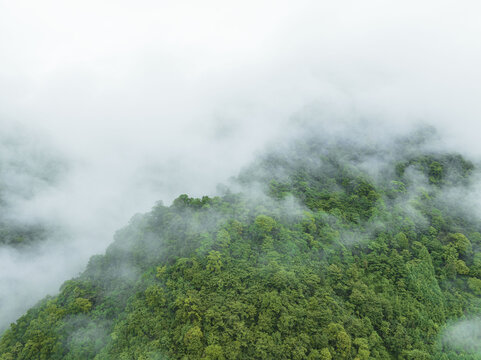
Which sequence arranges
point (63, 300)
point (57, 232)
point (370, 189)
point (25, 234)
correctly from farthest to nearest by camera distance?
point (57, 232)
point (25, 234)
point (370, 189)
point (63, 300)

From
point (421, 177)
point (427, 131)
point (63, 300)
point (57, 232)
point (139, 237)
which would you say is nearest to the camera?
point (63, 300)

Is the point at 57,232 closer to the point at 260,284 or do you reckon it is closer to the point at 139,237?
the point at 139,237

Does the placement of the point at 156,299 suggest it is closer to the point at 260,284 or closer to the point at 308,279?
the point at 260,284

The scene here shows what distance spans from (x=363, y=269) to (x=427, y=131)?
60.8 m

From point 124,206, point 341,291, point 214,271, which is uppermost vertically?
point 124,206

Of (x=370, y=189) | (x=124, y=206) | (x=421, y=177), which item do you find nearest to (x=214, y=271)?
(x=370, y=189)

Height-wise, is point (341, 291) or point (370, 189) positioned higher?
point (370, 189)

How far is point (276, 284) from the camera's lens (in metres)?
31.1

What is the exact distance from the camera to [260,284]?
31.5m

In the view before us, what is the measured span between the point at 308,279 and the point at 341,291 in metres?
4.04

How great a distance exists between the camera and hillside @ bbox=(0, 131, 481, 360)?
27.5 m

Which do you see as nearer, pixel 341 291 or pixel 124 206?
pixel 341 291

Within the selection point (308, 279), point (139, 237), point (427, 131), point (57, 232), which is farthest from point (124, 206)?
point (427, 131)

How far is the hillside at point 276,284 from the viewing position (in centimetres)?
2755
